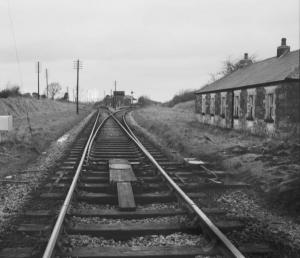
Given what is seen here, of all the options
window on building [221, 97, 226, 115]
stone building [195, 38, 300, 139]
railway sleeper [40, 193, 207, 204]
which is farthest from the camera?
window on building [221, 97, 226, 115]

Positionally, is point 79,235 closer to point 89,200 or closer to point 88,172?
point 89,200

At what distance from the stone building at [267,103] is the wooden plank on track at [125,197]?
1062cm

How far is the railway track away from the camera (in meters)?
3.79

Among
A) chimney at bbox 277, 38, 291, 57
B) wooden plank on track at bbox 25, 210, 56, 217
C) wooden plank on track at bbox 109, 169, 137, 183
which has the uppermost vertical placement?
chimney at bbox 277, 38, 291, 57

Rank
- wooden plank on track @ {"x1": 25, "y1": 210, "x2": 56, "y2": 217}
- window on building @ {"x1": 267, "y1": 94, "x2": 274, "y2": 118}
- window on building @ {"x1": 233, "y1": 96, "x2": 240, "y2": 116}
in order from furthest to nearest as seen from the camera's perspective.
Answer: window on building @ {"x1": 233, "y1": 96, "x2": 240, "y2": 116} → window on building @ {"x1": 267, "y1": 94, "x2": 274, "y2": 118} → wooden plank on track @ {"x1": 25, "y1": 210, "x2": 56, "y2": 217}

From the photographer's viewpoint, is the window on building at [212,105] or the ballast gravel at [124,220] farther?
the window on building at [212,105]

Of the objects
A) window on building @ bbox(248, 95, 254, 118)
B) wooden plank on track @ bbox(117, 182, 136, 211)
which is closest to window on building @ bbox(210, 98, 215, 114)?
window on building @ bbox(248, 95, 254, 118)

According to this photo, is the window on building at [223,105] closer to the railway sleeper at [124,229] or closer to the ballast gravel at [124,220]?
the ballast gravel at [124,220]

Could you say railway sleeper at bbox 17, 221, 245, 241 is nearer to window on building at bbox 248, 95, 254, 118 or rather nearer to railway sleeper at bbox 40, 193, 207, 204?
railway sleeper at bbox 40, 193, 207, 204

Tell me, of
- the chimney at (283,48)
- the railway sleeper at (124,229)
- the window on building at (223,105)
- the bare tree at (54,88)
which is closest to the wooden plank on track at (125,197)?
the railway sleeper at (124,229)

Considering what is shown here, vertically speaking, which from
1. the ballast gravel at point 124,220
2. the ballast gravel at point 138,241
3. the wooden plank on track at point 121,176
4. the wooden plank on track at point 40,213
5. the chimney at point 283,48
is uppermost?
the chimney at point 283,48

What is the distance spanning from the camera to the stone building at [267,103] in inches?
577

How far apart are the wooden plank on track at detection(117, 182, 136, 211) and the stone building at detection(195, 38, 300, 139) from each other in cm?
1062

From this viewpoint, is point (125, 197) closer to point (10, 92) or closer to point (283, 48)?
point (283, 48)
